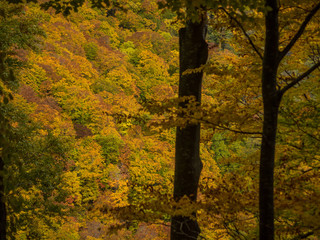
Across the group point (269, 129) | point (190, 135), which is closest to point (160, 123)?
point (190, 135)

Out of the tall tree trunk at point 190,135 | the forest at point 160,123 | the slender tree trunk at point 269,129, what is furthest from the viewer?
the tall tree trunk at point 190,135

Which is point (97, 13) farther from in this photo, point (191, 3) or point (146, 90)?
point (191, 3)

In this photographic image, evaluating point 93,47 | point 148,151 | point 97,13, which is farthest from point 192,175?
point 97,13

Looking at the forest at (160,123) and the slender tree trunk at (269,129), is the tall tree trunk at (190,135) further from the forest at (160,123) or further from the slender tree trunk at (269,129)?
the slender tree trunk at (269,129)

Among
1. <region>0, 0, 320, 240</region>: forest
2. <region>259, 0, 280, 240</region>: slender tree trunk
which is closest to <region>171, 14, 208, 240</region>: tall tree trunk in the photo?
<region>0, 0, 320, 240</region>: forest

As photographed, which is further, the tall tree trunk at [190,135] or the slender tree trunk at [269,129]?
the tall tree trunk at [190,135]

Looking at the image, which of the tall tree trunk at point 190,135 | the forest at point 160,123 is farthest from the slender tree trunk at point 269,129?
the tall tree trunk at point 190,135

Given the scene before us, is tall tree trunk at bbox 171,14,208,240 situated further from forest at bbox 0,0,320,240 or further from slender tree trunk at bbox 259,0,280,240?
slender tree trunk at bbox 259,0,280,240

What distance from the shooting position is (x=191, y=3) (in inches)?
98.8

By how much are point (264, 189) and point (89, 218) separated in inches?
534

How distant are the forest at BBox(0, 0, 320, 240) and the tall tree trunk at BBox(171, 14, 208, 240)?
0.05 ft

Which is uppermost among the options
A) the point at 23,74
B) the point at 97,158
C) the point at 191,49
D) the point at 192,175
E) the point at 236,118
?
the point at 23,74

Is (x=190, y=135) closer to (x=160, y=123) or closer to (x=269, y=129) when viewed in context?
(x=160, y=123)

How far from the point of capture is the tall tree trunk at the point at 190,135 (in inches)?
149
